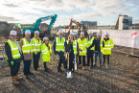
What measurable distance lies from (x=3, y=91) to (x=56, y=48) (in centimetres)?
406

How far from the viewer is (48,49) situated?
13.3 meters

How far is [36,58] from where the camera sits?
13.0 metres

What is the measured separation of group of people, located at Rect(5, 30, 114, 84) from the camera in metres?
10.3

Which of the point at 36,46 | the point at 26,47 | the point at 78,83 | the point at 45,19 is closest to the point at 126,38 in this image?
the point at 45,19

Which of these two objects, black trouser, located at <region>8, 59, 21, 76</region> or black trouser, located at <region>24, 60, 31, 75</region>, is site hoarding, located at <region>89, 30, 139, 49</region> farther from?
black trouser, located at <region>8, 59, 21, 76</region>

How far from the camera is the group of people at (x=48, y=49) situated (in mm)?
10305

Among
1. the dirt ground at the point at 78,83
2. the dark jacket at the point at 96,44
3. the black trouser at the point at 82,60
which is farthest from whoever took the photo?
the black trouser at the point at 82,60

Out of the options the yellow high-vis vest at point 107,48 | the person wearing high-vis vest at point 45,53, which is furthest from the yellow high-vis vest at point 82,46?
the person wearing high-vis vest at point 45,53

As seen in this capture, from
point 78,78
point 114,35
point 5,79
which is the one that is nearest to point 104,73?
point 78,78

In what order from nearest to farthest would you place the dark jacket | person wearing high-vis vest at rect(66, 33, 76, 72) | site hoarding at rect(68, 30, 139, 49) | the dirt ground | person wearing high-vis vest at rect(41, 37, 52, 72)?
the dirt ground, person wearing high-vis vest at rect(66, 33, 76, 72), person wearing high-vis vest at rect(41, 37, 52, 72), the dark jacket, site hoarding at rect(68, 30, 139, 49)

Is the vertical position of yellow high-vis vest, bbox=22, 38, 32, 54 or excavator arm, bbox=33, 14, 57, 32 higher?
excavator arm, bbox=33, 14, 57, 32

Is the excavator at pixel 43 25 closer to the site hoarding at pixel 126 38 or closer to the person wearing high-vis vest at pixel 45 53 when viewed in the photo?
the site hoarding at pixel 126 38

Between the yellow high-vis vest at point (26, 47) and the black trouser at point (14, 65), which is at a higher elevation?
the yellow high-vis vest at point (26, 47)

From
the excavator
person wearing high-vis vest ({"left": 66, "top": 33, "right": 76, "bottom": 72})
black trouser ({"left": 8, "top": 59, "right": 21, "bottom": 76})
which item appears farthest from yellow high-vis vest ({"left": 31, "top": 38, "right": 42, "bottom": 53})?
the excavator
